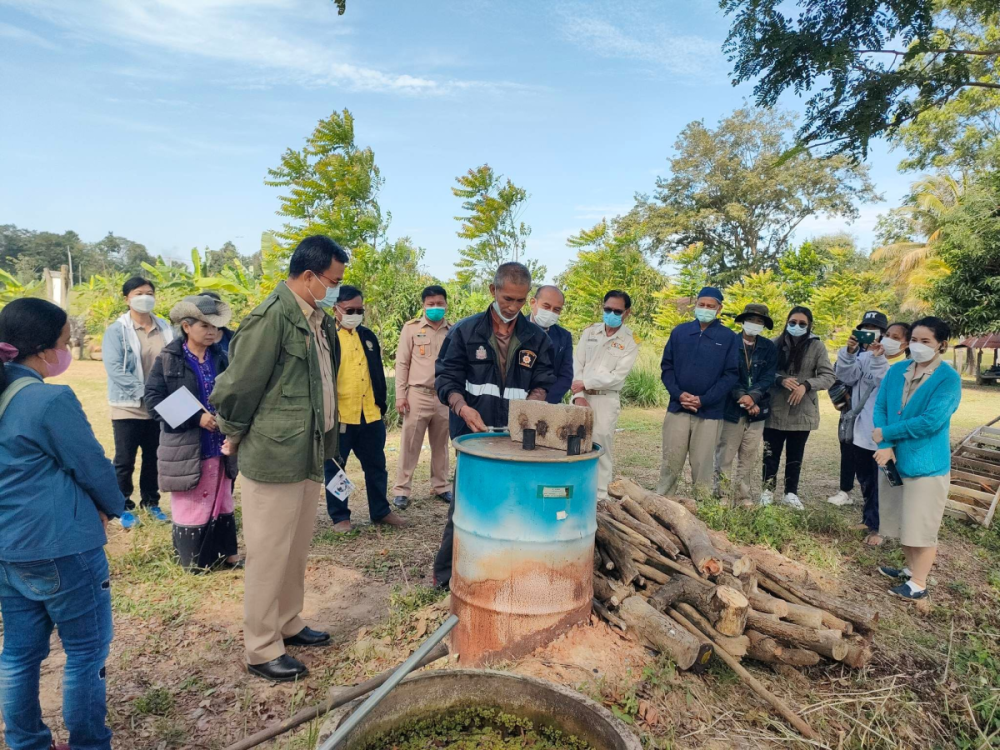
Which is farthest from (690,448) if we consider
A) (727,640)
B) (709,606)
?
(727,640)

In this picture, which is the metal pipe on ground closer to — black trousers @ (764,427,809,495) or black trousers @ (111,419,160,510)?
black trousers @ (111,419,160,510)

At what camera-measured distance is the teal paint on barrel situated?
283 cm

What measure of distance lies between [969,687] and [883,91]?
4293mm

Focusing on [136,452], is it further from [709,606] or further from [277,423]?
[709,606]

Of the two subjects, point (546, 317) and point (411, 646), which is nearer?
point (411, 646)

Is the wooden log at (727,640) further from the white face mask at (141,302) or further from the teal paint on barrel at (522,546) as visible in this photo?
the white face mask at (141,302)

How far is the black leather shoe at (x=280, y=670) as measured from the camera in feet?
10.0

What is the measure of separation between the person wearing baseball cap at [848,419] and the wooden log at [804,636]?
11.5ft

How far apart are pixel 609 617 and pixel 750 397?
327cm

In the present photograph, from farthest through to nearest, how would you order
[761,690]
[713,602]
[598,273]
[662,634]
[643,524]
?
[598,273]
[643,524]
[713,602]
[662,634]
[761,690]

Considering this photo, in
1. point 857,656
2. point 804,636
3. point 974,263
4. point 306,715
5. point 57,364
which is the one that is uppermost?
point 974,263

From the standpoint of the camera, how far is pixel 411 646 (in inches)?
131

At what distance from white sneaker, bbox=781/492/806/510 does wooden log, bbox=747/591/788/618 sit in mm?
3000

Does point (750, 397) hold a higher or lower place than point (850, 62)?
lower
